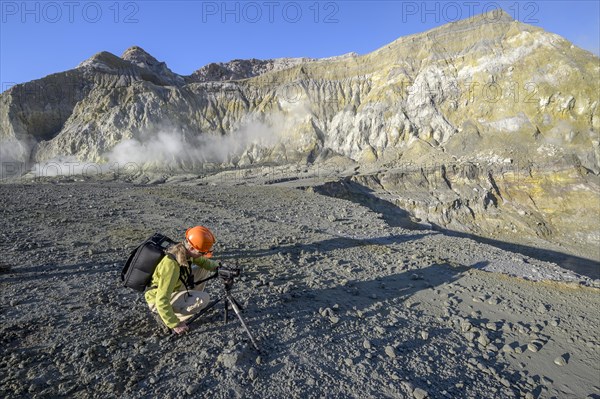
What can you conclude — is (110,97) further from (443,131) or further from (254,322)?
(254,322)

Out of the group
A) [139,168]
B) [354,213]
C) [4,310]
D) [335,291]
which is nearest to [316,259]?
[335,291]

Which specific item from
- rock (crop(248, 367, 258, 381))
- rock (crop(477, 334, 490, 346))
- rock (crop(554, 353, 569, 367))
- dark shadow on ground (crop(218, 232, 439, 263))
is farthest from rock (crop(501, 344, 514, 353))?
dark shadow on ground (crop(218, 232, 439, 263))

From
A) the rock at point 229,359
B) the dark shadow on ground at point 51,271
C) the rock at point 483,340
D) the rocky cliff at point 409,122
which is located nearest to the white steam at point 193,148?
the rocky cliff at point 409,122

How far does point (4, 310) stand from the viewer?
4785mm

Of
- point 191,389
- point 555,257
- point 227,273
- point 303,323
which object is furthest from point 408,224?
point 191,389

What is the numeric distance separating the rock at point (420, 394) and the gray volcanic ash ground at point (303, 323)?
0.03 ft

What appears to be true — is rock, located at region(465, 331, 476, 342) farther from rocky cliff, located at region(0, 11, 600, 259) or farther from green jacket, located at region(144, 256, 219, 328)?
rocky cliff, located at region(0, 11, 600, 259)

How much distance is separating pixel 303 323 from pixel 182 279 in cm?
186

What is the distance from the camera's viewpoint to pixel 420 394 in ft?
12.8

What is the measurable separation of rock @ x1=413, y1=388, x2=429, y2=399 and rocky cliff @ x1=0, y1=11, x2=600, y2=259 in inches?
1144

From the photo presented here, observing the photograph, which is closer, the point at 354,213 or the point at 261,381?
the point at 261,381

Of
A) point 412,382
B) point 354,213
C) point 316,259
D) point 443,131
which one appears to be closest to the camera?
point 412,382

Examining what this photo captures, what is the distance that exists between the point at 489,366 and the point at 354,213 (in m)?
10.1

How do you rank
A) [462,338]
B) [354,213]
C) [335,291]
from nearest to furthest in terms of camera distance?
[462,338] → [335,291] → [354,213]
